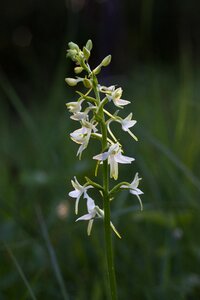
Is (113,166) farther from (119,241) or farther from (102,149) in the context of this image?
(119,241)

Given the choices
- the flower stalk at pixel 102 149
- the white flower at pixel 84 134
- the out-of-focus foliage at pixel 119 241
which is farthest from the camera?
the out-of-focus foliage at pixel 119 241

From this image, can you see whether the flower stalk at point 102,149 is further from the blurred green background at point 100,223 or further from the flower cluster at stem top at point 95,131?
the blurred green background at point 100,223

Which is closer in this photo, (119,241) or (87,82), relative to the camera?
(87,82)

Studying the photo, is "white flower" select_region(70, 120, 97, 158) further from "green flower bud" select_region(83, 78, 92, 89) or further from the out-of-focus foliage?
the out-of-focus foliage

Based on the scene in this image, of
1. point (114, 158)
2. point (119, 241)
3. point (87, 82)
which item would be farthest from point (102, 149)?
point (119, 241)

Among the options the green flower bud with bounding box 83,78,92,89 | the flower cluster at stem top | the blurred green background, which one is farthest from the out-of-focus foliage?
the green flower bud with bounding box 83,78,92,89

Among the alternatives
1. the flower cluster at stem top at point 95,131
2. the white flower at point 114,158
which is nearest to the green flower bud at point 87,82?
the flower cluster at stem top at point 95,131

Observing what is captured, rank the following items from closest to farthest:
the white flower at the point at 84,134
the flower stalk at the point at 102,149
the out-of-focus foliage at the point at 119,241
A: the flower stalk at the point at 102,149 < the white flower at the point at 84,134 < the out-of-focus foliage at the point at 119,241

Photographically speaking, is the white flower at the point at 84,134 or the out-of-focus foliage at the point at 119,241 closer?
the white flower at the point at 84,134
